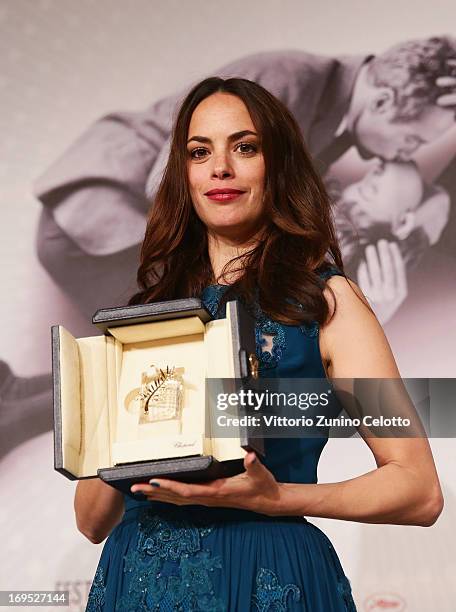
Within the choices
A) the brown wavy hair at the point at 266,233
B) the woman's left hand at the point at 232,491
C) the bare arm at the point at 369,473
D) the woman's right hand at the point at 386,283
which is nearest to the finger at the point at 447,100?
the woman's right hand at the point at 386,283

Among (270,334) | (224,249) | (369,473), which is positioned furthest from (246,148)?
(369,473)

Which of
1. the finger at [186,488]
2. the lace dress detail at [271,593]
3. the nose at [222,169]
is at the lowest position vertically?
the lace dress detail at [271,593]

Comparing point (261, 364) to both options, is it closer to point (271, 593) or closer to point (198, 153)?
point (271, 593)

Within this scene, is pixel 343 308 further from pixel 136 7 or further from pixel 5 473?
pixel 136 7

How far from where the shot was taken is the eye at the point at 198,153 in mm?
1740

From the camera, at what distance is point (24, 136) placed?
2828mm

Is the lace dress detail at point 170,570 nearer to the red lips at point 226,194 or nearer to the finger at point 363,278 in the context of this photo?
the red lips at point 226,194

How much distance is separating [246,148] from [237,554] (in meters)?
0.66

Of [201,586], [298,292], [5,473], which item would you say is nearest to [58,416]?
[201,586]

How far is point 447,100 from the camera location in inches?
105

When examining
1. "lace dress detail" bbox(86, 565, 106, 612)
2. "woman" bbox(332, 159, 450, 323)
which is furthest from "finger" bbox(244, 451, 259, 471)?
"woman" bbox(332, 159, 450, 323)

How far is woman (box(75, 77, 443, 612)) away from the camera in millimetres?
1397

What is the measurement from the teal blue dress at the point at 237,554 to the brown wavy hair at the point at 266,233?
→ 0.28 feet

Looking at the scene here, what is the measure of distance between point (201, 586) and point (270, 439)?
0.22 metres
